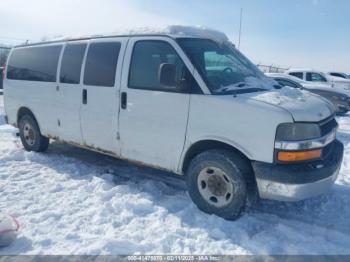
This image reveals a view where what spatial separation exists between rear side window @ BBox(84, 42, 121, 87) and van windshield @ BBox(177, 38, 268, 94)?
1.05 metres

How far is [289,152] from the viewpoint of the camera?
10.8 feet

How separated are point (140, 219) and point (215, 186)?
92 cm

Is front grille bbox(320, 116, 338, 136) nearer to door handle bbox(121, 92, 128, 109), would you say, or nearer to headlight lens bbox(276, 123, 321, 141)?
headlight lens bbox(276, 123, 321, 141)

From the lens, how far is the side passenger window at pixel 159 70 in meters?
3.75

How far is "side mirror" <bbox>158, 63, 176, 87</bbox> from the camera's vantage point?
12.1 feet

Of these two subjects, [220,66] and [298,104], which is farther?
[220,66]

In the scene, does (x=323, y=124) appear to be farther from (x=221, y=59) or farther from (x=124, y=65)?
(x=124, y=65)

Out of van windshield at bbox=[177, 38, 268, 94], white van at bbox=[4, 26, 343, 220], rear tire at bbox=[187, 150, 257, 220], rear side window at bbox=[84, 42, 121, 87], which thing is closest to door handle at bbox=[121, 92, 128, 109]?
white van at bbox=[4, 26, 343, 220]

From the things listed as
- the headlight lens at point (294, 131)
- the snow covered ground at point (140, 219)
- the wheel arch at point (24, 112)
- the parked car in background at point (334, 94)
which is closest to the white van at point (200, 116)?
the headlight lens at point (294, 131)

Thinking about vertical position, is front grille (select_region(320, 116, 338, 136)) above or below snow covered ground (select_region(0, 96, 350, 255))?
above

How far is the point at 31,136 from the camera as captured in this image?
626 cm

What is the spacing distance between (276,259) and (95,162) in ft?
11.8

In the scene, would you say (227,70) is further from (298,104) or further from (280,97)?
(298,104)

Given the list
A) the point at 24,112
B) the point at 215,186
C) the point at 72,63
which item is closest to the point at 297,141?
the point at 215,186
